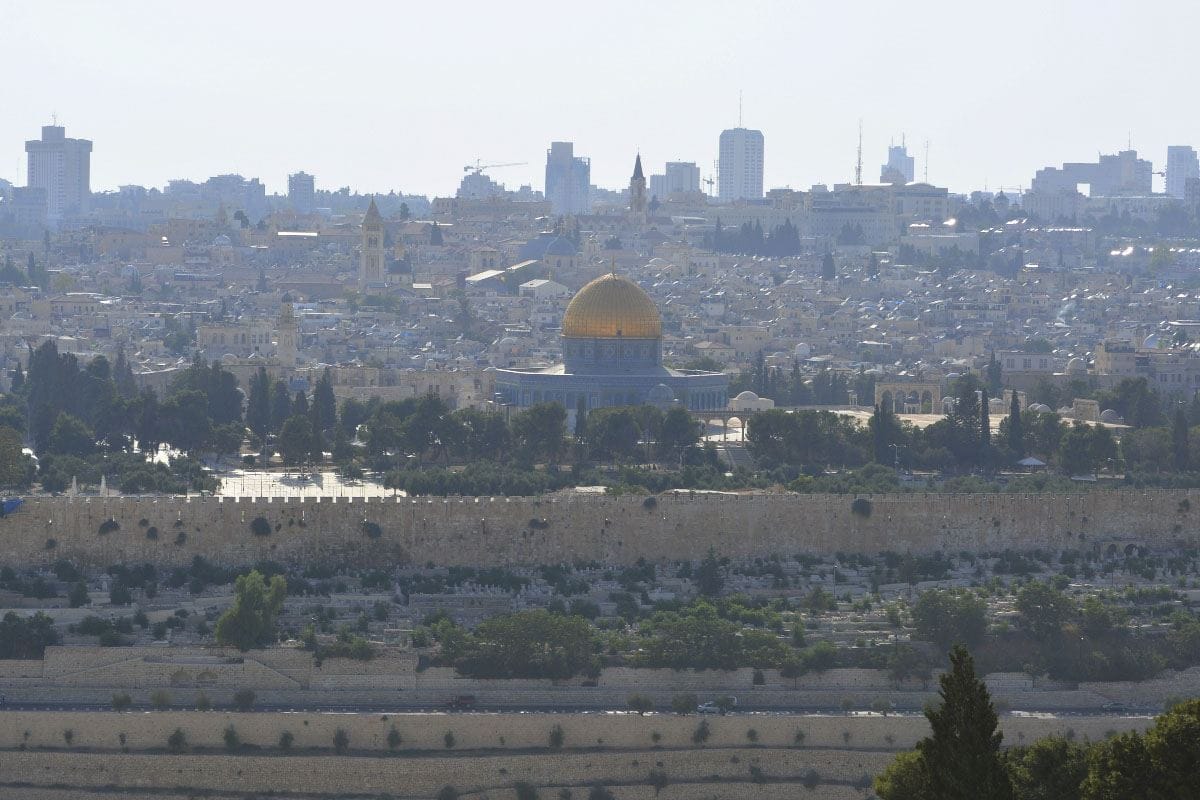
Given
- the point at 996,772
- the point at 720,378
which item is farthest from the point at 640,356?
the point at 996,772

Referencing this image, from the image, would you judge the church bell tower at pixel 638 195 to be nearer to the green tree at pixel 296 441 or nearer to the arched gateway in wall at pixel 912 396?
the arched gateway in wall at pixel 912 396

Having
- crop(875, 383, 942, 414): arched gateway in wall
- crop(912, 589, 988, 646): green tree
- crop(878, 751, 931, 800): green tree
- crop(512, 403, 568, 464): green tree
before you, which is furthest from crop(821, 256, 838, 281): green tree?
crop(878, 751, 931, 800): green tree

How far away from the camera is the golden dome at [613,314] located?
71.6 meters

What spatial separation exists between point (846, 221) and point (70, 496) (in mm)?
100569

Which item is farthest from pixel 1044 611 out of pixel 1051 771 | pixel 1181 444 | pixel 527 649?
pixel 1181 444

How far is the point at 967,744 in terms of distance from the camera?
24.0 m

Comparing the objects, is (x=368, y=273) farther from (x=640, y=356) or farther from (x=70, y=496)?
(x=70, y=496)

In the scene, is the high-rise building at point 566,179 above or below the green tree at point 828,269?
above

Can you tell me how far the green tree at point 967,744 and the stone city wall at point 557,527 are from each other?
81.6ft

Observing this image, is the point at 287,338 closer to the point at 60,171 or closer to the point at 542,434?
the point at 542,434

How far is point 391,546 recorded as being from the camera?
160ft

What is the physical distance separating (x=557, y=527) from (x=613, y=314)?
22.8 metres

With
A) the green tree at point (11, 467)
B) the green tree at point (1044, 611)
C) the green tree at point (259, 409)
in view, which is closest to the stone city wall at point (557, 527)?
the green tree at point (11, 467)

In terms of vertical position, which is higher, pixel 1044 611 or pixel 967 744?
pixel 967 744
